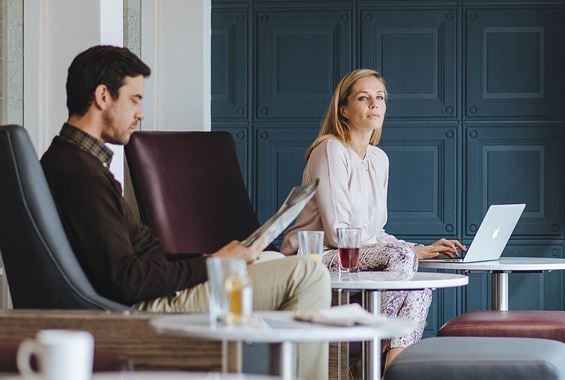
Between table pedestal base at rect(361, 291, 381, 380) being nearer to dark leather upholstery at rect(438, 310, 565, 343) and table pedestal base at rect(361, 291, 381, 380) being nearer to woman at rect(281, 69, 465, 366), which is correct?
dark leather upholstery at rect(438, 310, 565, 343)

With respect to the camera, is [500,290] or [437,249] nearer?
[437,249]

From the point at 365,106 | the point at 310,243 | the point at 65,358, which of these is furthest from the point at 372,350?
the point at 65,358

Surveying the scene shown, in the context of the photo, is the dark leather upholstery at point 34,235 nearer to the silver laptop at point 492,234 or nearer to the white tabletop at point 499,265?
the white tabletop at point 499,265

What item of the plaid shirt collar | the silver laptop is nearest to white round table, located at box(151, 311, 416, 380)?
the plaid shirt collar

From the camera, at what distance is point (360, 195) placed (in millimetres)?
4340

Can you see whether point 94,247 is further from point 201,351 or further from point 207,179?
point 207,179

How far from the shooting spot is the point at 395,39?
237 inches

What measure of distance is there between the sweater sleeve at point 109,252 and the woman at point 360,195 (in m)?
1.27

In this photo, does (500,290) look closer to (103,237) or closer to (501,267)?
Answer: (501,267)

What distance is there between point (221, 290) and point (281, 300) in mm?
843

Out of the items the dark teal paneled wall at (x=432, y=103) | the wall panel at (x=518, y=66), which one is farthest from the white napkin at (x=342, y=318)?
the wall panel at (x=518, y=66)

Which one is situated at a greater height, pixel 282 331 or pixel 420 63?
pixel 420 63

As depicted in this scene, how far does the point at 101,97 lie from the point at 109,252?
1.44 feet

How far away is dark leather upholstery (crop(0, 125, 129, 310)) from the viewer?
104 inches
